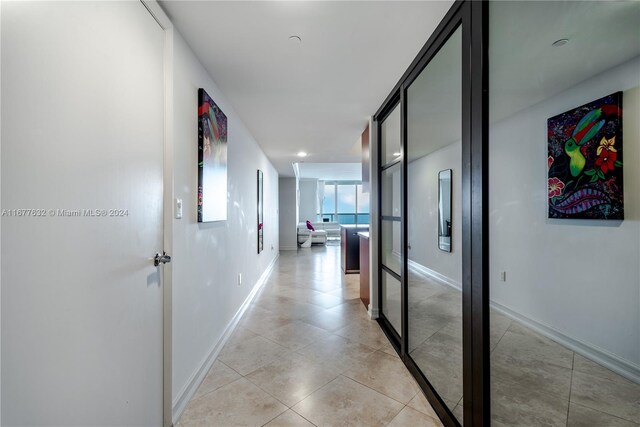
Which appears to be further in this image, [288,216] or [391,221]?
[288,216]

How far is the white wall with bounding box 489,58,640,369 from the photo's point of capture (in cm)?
69

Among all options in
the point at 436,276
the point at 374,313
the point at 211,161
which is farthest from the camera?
the point at 374,313

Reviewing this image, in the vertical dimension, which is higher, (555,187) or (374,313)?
(555,187)

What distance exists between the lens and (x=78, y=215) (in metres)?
0.95

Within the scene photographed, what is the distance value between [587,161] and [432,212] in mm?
1057

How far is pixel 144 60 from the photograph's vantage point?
1.33 m

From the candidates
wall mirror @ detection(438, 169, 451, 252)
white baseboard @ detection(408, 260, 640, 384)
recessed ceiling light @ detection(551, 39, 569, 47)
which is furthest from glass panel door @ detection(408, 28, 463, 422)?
recessed ceiling light @ detection(551, 39, 569, 47)

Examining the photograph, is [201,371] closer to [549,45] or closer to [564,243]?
[564,243]

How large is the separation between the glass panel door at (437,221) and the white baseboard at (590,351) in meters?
0.49

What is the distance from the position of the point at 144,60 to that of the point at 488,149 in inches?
65.9

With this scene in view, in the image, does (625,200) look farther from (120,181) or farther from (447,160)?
(120,181)

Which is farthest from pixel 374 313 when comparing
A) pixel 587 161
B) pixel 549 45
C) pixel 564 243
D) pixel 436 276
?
pixel 549 45

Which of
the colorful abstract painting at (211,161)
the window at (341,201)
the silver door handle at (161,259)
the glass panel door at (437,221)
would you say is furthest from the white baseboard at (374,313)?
the window at (341,201)

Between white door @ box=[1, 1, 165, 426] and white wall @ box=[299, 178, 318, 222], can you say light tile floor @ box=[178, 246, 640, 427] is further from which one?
white wall @ box=[299, 178, 318, 222]
